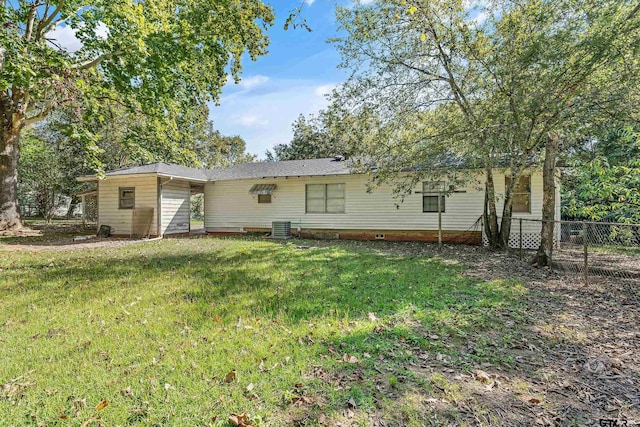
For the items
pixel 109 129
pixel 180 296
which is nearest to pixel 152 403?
pixel 180 296

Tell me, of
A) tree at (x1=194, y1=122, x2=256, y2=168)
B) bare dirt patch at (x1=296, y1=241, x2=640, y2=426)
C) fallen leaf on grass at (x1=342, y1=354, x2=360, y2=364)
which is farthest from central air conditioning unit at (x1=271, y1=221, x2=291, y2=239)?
tree at (x1=194, y1=122, x2=256, y2=168)

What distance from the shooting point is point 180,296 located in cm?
481

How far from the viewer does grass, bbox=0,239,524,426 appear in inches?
86.9

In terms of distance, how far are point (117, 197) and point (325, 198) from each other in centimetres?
932

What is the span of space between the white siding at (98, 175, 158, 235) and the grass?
7552 millimetres

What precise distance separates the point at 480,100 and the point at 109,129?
20.9 m

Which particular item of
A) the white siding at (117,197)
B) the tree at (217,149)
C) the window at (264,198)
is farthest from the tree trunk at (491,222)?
the tree at (217,149)

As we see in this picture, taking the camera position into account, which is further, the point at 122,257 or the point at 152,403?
the point at 122,257

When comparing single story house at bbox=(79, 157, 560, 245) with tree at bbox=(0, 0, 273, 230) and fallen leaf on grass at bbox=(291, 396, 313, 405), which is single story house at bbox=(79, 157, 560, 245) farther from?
fallen leaf on grass at bbox=(291, 396, 313, 405)

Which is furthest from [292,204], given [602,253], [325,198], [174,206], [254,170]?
[602,253]

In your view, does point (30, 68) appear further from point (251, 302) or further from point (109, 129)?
point (109, 129)

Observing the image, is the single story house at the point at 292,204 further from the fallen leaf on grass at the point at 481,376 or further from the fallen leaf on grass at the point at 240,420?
the fallen leaf on grass at the point at 240,420

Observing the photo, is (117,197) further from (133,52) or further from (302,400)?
(302,400)

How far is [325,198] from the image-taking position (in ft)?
45.5
